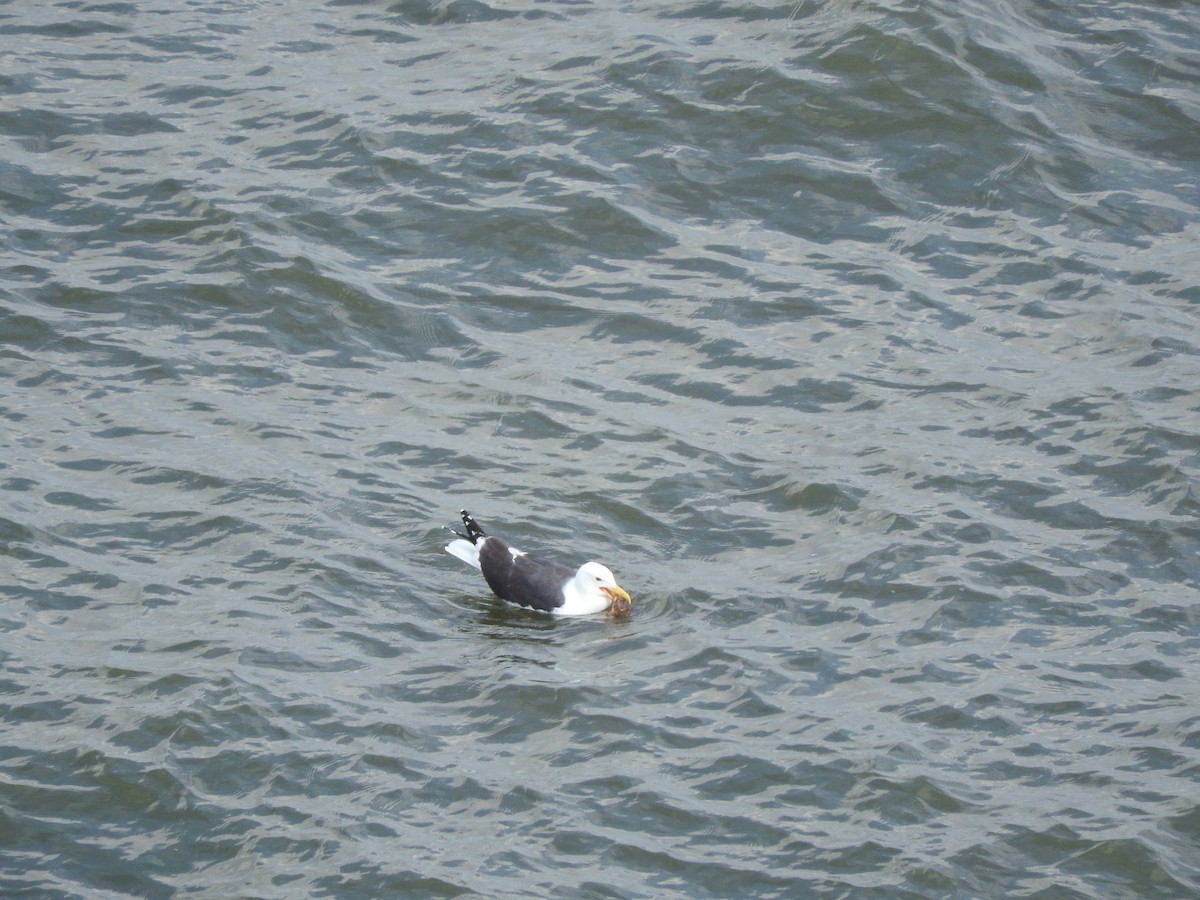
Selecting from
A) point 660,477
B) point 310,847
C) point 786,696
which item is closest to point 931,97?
point 660,477

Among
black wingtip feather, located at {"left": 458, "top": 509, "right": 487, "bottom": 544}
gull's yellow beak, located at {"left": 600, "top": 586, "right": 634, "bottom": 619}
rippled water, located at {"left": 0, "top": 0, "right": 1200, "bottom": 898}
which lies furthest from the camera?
black wingtip feather, located at {"left": 458, "top": 509, "right": 487, "bottom": 544}

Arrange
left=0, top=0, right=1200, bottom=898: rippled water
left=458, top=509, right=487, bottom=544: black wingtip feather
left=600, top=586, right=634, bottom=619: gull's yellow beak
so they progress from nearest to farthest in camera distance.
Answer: left=0, top=0, right=1200, bottom=898: rippled water
left=600, top=586, right=634, bottom=619: gull's yellow beak
left=458, top=509, right=487, bottom=544: black wingtip feather

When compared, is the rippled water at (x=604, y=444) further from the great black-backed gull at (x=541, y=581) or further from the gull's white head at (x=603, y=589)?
the gull's white head at (x=603, y=589)

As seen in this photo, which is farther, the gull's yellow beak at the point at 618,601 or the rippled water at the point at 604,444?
the gull's yellow beak at the point at 618,601

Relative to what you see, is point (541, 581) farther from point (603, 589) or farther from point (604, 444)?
point (604, 444)

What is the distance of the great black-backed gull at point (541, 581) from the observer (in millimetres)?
10742

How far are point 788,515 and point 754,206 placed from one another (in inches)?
177

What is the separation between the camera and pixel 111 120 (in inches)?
643

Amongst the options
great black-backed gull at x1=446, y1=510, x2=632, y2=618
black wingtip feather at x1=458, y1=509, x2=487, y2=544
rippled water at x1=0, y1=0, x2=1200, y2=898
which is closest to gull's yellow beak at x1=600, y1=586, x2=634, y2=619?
great black-backed gull at x1=446, y1=510, x2=632, y2=618

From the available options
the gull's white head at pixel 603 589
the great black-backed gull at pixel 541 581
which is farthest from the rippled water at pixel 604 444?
the gull's white head at pixel 603 589

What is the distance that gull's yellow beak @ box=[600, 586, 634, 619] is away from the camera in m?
10.7

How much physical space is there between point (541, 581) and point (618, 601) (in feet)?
1.92

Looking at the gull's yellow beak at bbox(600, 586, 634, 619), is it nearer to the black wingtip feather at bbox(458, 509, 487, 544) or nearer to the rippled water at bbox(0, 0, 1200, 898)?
the rippled water at bbox(0, 0, 1200, 898)

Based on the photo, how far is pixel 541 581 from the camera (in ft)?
36.0
